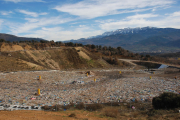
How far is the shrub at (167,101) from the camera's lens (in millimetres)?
11164

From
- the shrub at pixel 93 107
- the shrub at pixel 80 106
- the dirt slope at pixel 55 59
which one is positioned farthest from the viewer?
the dirt slope at pixel 55 59

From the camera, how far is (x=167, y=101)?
37.4 feet

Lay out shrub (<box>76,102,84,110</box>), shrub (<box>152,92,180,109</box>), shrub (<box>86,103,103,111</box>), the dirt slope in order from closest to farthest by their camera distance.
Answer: shrub (<box>152,92,180,109</box>)
shrub (<box>86,103,103,111</box>)
shrub (<box>76,102,84,110</box>)
the dirt slope

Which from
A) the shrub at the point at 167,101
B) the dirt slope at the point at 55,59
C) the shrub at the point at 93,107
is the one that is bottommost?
the shrub at the point at 93,107

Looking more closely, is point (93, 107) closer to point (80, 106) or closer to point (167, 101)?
point (80, 106)

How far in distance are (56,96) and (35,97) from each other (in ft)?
6.43

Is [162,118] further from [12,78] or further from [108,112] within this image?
[12,78]

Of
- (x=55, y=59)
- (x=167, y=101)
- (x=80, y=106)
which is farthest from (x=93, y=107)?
(x=55, y=59)

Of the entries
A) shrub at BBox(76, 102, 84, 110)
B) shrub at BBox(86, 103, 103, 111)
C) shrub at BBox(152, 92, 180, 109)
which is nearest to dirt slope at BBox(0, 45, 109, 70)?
shrub at BBox(76, 102, 84, 110)

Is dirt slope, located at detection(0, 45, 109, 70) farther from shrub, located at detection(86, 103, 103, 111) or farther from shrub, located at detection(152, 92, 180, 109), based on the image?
shrub, located at detection(152, 92, 180, 109)

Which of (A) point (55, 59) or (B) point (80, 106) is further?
(A) point (55, 59)

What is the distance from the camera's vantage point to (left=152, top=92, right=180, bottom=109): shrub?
36.6ft

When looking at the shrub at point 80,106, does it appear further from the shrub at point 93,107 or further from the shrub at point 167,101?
the shrub at point 167,101

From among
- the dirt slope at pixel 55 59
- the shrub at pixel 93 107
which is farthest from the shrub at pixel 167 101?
the dirt slope at pixel 55 59
